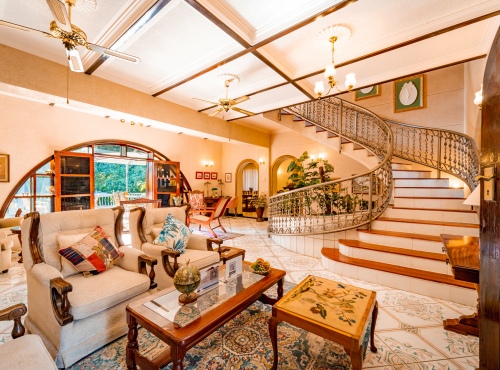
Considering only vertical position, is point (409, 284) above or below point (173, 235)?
below

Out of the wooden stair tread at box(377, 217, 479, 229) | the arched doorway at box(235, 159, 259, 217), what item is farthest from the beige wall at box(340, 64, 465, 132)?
the arched doorway at box(235, 159, 259, 217)

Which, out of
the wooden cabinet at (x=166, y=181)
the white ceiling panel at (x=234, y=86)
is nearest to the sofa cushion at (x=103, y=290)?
the white ceiling panel at (x=234, y=86)

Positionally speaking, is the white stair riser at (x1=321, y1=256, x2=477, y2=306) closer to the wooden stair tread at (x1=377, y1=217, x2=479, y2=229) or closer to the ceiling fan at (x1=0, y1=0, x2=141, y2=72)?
the wooden stair tread at (x1=377, y1=217, x2=479, y2=229)

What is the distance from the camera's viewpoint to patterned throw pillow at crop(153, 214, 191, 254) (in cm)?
263

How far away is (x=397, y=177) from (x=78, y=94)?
642 centimetres

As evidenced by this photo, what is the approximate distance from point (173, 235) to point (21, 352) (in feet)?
5.31

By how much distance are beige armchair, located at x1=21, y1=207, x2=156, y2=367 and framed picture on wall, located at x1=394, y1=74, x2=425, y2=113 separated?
7.03 m

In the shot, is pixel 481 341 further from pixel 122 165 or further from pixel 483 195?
pixel 122 165

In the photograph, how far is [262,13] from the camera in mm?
2365

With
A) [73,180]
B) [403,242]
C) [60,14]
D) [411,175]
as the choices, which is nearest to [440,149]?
[411,175]

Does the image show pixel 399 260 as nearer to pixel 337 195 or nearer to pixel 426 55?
pixel 337 195

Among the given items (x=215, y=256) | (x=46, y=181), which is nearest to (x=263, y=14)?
(x=215, y=256)

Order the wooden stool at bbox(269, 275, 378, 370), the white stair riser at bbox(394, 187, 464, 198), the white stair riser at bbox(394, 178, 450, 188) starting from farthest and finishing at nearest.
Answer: the white stair riser at bbox(394, 178, 450, 188), the white stair riser at bbox(394, 187, 464, 198), the wooden stool at bbox(269, 275, 378, 370)

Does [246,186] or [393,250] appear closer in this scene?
[393,250]
